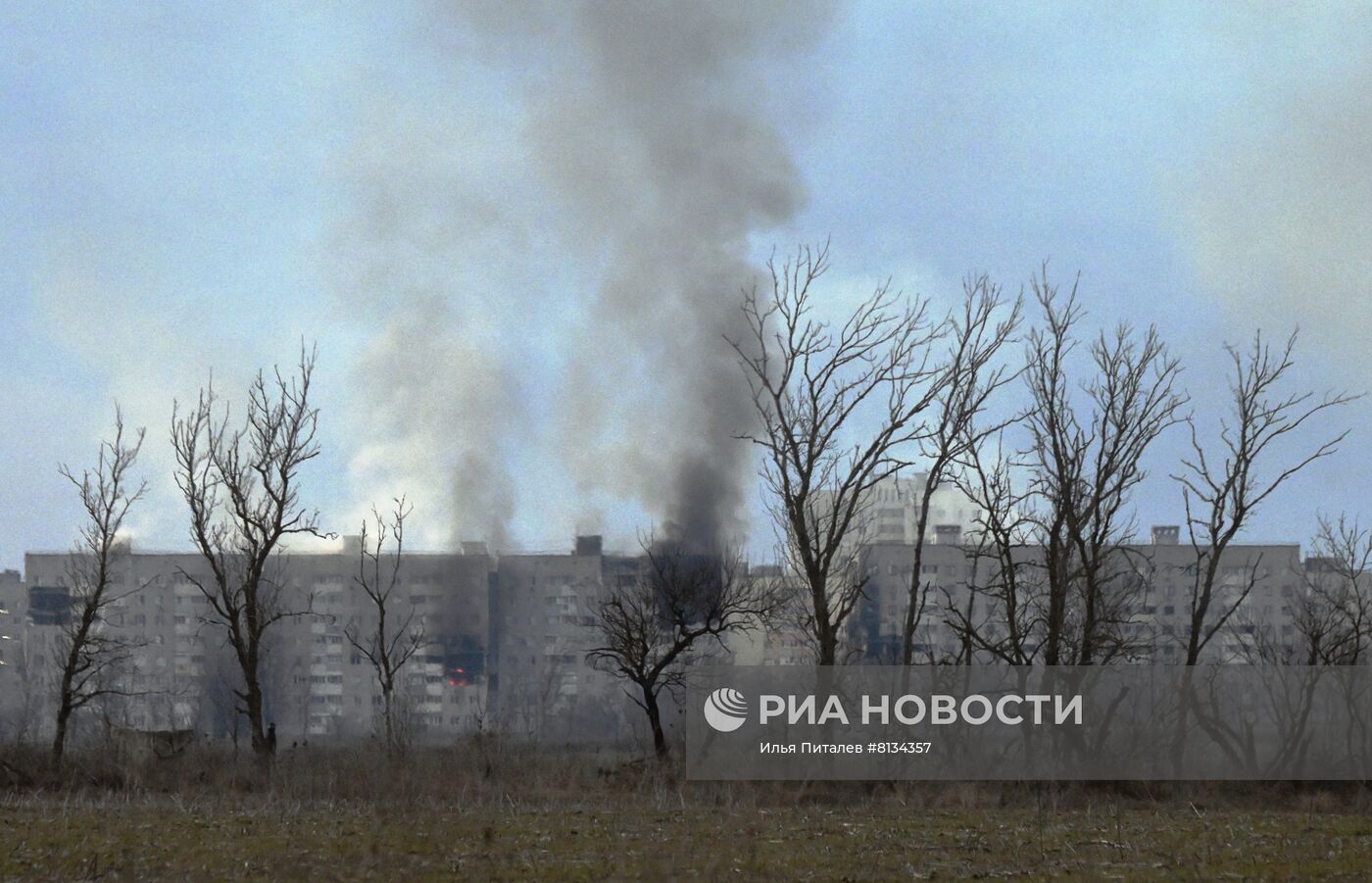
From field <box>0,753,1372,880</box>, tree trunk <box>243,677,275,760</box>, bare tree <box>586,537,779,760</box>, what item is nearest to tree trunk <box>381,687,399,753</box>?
field <box>0,753,1372,880</box>

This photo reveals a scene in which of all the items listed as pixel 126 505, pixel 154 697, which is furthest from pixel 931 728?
pixel 154 697

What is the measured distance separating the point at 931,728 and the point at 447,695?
63503mm

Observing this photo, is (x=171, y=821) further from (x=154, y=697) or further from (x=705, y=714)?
(x=154, y=697)

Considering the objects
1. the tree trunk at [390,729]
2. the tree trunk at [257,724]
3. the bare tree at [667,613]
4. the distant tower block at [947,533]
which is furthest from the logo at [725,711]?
the distant tower block at [947,533]

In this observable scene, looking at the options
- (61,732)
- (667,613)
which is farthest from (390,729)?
(667,613)

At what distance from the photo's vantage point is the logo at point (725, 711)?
29.1 meters

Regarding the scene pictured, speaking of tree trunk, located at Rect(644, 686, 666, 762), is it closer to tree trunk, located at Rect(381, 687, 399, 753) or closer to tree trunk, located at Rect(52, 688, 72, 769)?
tree trunk, located at Rect(381, 687, 399, 753)

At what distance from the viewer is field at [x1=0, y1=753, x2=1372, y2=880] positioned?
1384 centimetres

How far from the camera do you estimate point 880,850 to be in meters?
15.6

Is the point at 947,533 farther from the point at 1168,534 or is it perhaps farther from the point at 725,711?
the point at 725,711

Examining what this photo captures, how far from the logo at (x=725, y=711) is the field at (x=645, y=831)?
2251 mm

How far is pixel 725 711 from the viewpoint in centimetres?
2936

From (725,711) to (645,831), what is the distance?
1210 centimetres

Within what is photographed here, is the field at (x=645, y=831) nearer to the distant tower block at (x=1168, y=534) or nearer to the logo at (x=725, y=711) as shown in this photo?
the logo at (x=725, y=711)
